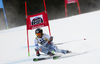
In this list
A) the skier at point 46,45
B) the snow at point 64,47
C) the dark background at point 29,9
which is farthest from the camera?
the dark background at point 29,9

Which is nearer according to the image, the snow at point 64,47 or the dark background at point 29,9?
the snow at point 64,47

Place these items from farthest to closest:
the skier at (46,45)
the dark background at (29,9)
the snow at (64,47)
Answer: the dark background at (29,9) → the skier at (46,45) → the snow at (64,47)

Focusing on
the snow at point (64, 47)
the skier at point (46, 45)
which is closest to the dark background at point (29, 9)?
the snow at point (64, 47)

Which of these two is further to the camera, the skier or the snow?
the skier

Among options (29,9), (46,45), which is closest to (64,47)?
(46,45)

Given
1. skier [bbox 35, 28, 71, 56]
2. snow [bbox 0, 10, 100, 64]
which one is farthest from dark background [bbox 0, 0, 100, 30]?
skier [bbox 35, 28, 71, 56]

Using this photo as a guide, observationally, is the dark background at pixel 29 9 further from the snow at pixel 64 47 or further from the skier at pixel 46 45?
the skier at pixel 46 45

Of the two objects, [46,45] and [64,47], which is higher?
[46,45]

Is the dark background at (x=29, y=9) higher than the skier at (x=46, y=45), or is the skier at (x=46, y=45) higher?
the dark background at (x=29, y=9)

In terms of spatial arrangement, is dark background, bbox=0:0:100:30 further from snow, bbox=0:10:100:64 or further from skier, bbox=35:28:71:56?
skier, bbox=35:28:71:56

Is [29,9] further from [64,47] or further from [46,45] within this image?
[46,45]

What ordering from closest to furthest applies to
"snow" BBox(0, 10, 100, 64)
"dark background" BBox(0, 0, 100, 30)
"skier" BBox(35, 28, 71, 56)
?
"snow" BBox(0, 10, 100, 64), "skier" BBox(35, 28, 71, 56), "dark background" BBox(0, 0, 100, 30)

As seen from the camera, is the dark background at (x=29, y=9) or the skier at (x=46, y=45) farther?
the dark background at (x=29, y=9)

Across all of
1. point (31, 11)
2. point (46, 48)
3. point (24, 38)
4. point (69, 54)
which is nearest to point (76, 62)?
point (69, 54)
